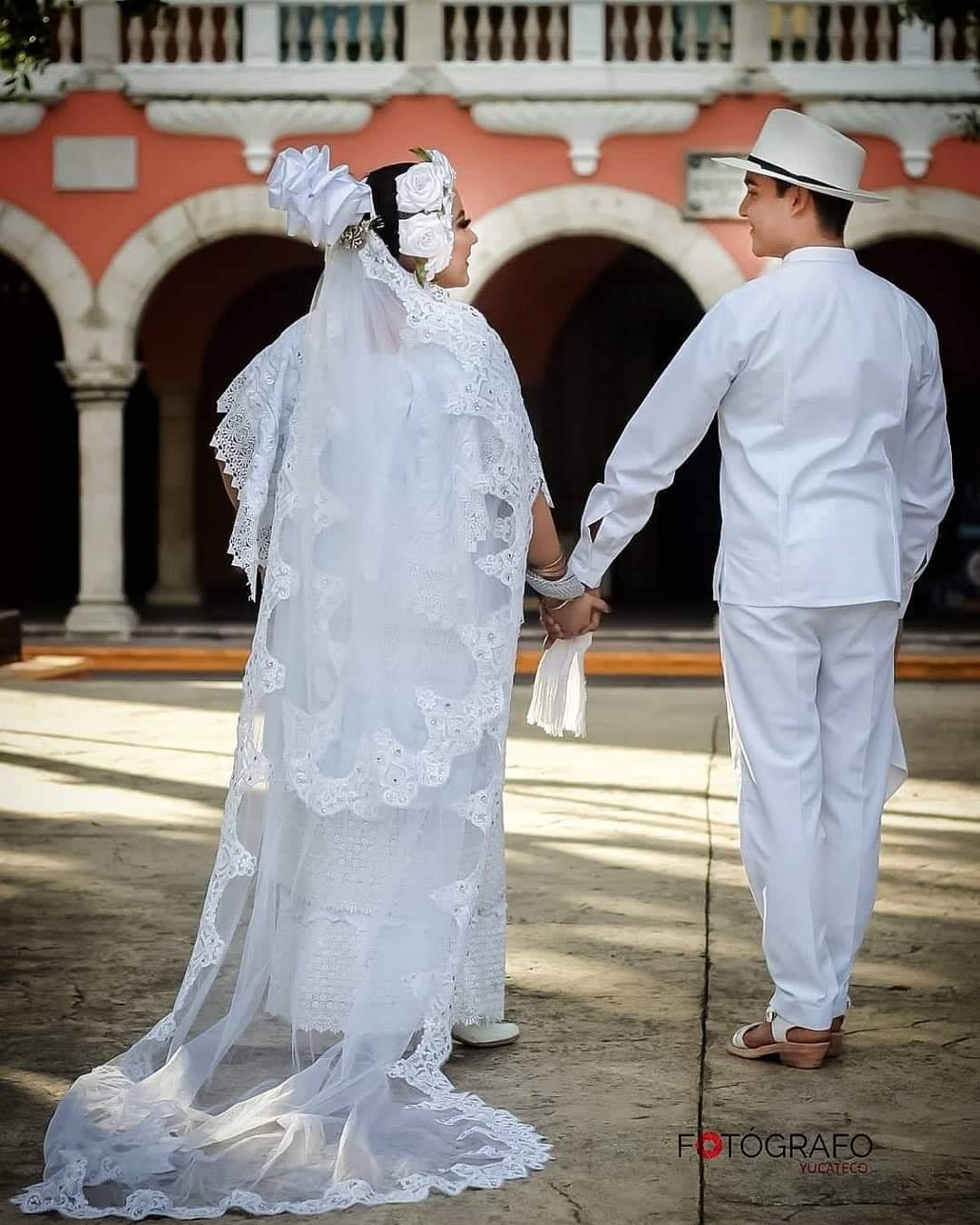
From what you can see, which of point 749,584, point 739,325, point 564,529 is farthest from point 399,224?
point 564,529

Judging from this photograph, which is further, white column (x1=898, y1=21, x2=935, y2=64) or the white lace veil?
white column (x1=898, y1=21, x2=935, y2=64)

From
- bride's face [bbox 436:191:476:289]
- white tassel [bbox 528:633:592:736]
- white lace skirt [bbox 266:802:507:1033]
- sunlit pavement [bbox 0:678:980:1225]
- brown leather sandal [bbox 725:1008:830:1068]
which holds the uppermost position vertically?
bride's face [bbox 436:191:476:289]

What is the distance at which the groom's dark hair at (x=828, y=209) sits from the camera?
154 inches

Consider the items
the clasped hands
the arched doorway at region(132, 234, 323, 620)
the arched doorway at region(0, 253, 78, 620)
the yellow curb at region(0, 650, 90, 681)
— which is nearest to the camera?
the clasped hands

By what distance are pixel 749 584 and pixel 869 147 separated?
1207 cm

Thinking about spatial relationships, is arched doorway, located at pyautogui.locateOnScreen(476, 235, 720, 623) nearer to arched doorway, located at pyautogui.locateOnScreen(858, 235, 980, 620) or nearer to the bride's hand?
arched doorway, located at pyautogui.locateOnScreen(858, 235, 980, 620)

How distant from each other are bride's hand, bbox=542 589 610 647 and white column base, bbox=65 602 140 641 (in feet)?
36.9

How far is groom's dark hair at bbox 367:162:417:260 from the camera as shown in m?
3.85

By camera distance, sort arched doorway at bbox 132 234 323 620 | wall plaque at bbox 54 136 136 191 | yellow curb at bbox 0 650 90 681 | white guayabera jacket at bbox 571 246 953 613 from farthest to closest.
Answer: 1. arched doorway at bbox 132 234 323 620
2. wall plaque at bbox 54 136 136 191
3. yellow curb at bbox 0 650 90 681
4. white guayabera jacket at bbox 571 246 953 613

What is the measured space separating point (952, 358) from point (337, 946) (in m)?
16.4

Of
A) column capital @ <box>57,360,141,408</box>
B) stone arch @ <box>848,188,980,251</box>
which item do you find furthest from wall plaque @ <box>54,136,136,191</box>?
stone arch @ <box>848,188,980,251</box>

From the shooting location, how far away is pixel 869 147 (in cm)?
1512

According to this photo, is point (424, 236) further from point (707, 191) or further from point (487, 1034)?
point (707, 191)

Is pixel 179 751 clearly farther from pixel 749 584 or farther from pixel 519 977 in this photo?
pixel 749 584
